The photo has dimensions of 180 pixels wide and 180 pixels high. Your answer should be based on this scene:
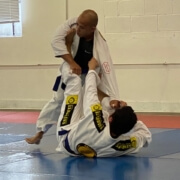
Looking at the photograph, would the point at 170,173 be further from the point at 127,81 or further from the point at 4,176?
the point at 127,81

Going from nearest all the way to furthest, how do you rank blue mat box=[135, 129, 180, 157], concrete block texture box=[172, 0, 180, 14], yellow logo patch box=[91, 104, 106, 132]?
yellow logo patch box=[91, 104, 106, 132], blue mat box=[135, 129, 180, 157], concrete block texture box=[172, 0, 180, 14]

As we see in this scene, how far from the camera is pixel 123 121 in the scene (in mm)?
3500

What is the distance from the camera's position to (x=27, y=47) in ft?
28.5

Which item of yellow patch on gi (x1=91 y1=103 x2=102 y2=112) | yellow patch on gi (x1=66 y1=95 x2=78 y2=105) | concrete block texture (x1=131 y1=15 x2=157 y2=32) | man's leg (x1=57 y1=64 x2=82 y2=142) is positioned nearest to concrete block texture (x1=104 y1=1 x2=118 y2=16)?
concrete block texture (x1=131 y1=15 x2=157 y2=32)

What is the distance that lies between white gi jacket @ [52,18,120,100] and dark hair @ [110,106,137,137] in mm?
600

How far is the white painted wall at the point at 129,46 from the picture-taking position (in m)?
7.67

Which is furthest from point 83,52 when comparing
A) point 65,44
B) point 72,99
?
point 72,99

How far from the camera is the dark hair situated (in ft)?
11.5

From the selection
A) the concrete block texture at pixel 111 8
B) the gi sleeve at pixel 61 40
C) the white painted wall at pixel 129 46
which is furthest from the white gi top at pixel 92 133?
the concrete block texture at pixel 111 8

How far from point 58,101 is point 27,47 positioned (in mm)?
4485

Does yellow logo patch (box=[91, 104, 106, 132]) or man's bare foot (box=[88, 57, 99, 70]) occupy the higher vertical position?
man's bare foot (box=[88, 57, 99, 70])

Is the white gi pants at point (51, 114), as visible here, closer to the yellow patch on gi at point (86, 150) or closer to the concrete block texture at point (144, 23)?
the yellow patch on gi at point (86, 150)

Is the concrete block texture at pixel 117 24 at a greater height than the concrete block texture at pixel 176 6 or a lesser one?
lesser

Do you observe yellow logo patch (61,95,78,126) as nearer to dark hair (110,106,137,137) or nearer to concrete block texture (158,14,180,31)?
dark hair (110,106,137,137)
